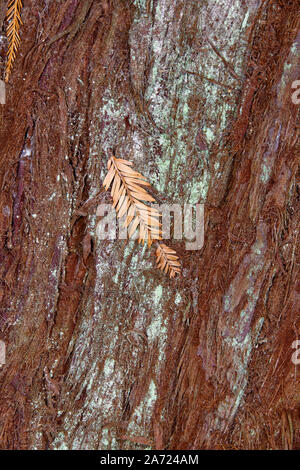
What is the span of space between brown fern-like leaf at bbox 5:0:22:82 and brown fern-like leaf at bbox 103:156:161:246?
0.41 metres

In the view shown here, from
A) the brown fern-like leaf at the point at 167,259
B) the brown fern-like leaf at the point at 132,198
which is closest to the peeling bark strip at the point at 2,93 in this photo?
the brown fern-like leaf at the point at 132,198

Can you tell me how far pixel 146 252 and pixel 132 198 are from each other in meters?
0.18

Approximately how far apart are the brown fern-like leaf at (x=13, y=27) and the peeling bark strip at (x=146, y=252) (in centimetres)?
3

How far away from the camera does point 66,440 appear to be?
4.02 feet

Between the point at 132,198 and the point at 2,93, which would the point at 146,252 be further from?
the point at 2,93

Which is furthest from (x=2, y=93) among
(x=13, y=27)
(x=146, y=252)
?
(x=146, y=252)

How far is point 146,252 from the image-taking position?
1.17 meters

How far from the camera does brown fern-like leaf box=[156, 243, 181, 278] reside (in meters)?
1.15

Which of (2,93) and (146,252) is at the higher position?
(2,93)

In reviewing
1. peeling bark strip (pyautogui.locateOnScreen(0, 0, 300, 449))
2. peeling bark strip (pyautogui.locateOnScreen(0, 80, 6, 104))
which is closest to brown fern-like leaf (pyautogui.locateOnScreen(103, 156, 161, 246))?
peeling bark strip (pyautogui.locateOnScreen(0, 0, 300, 449))

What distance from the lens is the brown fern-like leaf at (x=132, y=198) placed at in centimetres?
111

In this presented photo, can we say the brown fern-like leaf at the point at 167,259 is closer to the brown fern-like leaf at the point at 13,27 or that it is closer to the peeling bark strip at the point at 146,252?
the peeling bark strip at the point at 146,252
